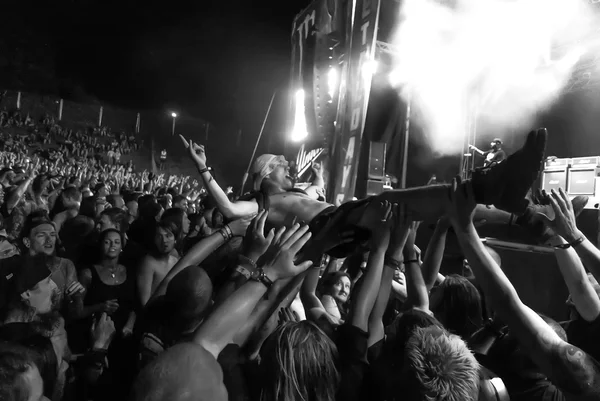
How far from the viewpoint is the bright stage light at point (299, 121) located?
1352cm

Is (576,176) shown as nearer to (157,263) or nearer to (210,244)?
(210,244)

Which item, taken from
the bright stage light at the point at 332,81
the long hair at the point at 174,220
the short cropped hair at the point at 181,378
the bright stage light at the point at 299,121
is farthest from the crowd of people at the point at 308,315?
the bright stage light at the point at 299,121

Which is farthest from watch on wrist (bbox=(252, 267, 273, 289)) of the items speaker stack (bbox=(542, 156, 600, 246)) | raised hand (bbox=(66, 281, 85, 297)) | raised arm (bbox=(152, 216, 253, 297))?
speaker stack (bbox=(542, 156, 600, 246))

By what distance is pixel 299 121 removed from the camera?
45.7 ft

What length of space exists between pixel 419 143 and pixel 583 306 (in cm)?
1075

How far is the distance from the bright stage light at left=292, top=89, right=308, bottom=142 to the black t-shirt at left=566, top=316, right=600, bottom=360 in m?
11.7

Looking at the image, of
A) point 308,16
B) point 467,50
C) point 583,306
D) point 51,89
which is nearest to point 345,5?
point 308,16

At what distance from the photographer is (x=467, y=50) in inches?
389

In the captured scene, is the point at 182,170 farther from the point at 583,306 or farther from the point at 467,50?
the point at 583,306

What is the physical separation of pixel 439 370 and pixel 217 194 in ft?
6.17

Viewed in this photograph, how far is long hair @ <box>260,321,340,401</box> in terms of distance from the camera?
130 cm

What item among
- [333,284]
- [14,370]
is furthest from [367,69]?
[14,370]

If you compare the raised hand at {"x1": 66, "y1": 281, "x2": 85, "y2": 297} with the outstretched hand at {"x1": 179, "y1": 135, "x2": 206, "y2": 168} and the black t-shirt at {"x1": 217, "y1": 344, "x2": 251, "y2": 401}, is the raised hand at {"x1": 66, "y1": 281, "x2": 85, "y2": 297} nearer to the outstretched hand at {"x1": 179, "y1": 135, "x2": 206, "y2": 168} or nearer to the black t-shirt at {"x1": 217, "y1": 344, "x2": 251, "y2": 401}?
the outstretched hand at {"x1": 179, "y1": 135, "x2": 206, "y2": 168}

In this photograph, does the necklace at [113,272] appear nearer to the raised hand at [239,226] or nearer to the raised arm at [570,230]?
the raised hand at [239,226]
